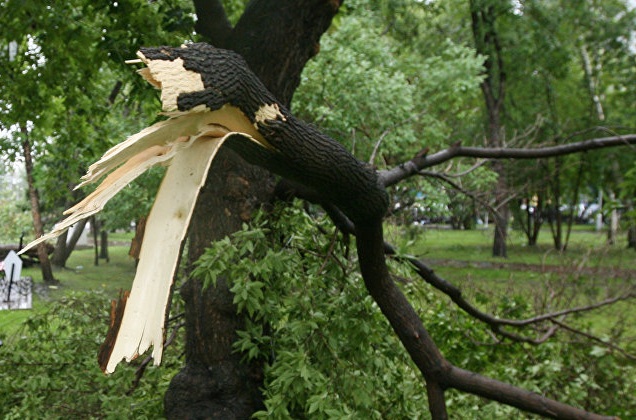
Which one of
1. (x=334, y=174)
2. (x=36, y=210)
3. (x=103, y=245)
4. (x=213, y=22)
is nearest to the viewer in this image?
(x=334, y=174)

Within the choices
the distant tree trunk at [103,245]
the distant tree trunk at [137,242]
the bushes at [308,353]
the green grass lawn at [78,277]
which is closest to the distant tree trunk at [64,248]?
the green grass lawn at [78,277]

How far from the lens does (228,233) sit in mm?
3328

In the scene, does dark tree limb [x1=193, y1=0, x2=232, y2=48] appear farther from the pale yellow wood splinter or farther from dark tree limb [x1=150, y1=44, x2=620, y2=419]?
the pale yellow wood splinter

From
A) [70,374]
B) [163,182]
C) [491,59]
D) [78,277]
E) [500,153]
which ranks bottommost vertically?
[70,374]

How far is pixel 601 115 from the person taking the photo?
1819 cm

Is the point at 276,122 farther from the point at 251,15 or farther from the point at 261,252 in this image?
the point at 251,15

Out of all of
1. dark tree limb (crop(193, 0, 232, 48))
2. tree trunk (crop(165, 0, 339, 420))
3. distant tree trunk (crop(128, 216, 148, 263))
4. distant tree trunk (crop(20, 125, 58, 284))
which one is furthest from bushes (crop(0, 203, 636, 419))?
distant tree trunk (crop(20, 125, 58, 284))

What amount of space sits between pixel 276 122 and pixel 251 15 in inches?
66.6

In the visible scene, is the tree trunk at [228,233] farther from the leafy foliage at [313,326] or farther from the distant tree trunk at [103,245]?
the distant tree trunk at [103,245]

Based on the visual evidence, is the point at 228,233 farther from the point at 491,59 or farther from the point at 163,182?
the point at 491,59

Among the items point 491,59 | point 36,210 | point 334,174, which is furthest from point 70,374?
point 491,59

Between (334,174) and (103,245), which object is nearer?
(334,174)

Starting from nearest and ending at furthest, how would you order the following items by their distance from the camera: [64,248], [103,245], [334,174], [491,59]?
[334,174] → [64,248] → [103,245] → [491,59]

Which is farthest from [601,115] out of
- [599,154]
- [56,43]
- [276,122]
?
[276,122]
